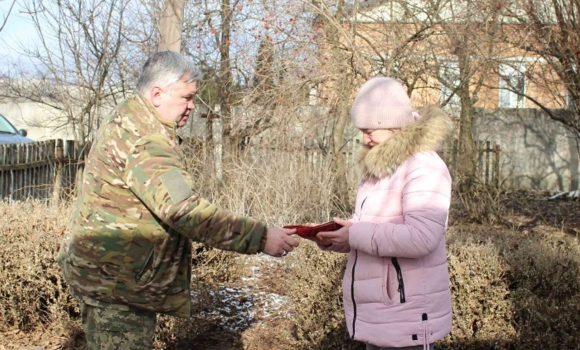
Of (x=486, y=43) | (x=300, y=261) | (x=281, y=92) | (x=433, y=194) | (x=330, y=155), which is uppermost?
(x=486, y=43)

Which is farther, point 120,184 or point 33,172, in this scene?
point 33,172

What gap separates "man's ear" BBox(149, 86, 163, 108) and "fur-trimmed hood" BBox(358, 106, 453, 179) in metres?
0.86

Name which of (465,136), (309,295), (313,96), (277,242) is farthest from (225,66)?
(277,242)

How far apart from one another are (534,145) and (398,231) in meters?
17.7

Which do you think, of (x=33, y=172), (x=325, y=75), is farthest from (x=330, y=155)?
(x=33, y=172)

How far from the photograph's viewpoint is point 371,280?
251cm

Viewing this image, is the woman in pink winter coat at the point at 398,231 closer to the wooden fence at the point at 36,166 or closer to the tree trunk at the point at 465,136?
the tree trunk at the point at 465,136

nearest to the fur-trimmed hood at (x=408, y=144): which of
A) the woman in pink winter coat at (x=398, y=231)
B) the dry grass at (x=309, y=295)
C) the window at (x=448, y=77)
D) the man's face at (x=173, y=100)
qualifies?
the woman in pink winter coat at (x=398, y=231)

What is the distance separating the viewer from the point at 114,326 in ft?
8.39

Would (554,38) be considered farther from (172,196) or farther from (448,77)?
(172,196)

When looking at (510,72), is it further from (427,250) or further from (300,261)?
(427,250)

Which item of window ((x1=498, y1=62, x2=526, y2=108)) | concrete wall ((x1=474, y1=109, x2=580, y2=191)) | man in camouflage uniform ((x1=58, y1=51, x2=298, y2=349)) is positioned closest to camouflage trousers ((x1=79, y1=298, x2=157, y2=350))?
man in camouflage uniform ((x1=58, y1=51, x2=298, y2=349))

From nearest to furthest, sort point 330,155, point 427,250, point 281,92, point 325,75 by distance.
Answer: point 427,250 < point 325,75 < point 281,92 < point 330,155

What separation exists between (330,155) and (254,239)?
7420mm
